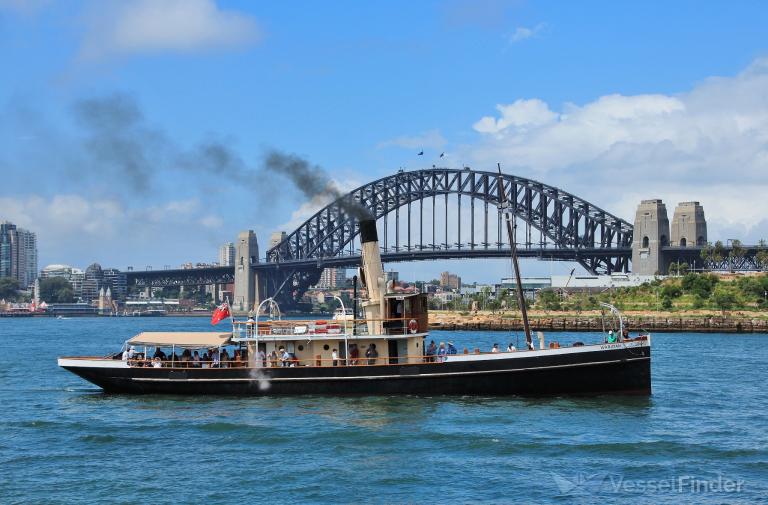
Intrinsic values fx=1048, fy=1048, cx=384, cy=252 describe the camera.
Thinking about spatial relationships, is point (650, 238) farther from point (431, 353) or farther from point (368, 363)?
point (368, 363)

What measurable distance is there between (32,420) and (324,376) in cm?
964

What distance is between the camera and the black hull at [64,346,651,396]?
3519cm

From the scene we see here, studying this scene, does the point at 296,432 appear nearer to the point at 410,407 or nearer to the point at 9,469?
the point at 410,407

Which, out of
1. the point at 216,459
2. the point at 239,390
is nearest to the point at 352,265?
the point at 239,390

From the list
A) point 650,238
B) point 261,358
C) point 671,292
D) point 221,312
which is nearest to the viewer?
point 261,358

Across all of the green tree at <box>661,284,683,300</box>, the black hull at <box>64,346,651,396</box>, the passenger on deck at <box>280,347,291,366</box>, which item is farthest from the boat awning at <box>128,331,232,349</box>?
the green tree at <box>661,284,683,300</box>

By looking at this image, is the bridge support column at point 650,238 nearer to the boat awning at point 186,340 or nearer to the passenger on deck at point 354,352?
the passenger on deck at point 354,352

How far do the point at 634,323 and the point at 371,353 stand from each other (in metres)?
62.3

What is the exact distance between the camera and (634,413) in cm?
3316

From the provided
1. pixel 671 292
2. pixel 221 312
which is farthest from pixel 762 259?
pixel 221 312

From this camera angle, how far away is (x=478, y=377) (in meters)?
35.5

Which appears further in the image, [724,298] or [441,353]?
[724,298]

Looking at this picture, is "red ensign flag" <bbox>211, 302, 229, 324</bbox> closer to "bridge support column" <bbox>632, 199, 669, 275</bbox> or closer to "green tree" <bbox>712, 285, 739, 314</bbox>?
"green tree" <bbox>712, 285, 739, 314</bbox>

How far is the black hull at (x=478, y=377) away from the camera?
35188 millimetres
